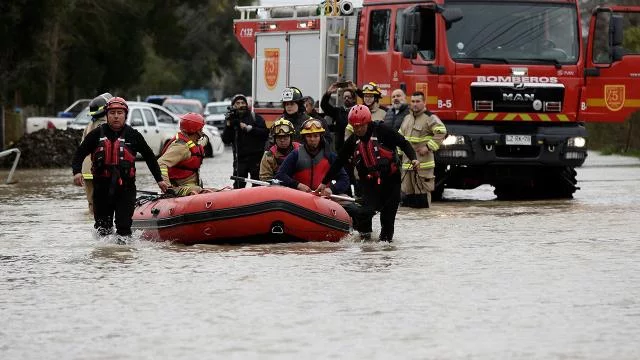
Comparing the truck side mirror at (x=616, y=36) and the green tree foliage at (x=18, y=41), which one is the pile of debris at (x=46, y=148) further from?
the truck side mirror at (x=616, y=36)

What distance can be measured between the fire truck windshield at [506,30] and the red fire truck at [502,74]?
0.5 inches

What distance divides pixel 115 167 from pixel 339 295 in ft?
15.3

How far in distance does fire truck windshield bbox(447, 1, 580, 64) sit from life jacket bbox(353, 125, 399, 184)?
630 centimetres

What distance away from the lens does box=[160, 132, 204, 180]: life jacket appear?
664 inches

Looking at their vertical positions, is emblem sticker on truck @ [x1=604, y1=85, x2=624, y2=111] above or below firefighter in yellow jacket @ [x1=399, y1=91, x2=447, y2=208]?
above

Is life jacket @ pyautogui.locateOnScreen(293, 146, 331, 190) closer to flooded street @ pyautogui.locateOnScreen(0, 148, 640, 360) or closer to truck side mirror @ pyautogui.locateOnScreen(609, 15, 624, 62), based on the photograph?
flooded street @ pyautogui.locateOnScreen(0, 148, 640, 360)

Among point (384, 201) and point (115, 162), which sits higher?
point (115, 162)

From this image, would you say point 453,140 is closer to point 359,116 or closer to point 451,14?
point 451,14

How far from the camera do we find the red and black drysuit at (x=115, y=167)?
15.9 meters

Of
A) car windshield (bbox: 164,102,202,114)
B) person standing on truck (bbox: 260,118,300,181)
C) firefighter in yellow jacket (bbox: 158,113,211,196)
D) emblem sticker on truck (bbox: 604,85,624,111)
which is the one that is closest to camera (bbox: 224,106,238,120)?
person standing on truck (bbox: 260,118,300,181)

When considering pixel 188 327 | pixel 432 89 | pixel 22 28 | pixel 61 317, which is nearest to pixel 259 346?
pixel 188 327

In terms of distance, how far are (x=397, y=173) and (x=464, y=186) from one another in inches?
313

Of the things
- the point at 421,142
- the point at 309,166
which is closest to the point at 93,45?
the point at 421,142

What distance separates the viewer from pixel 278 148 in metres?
17.4
